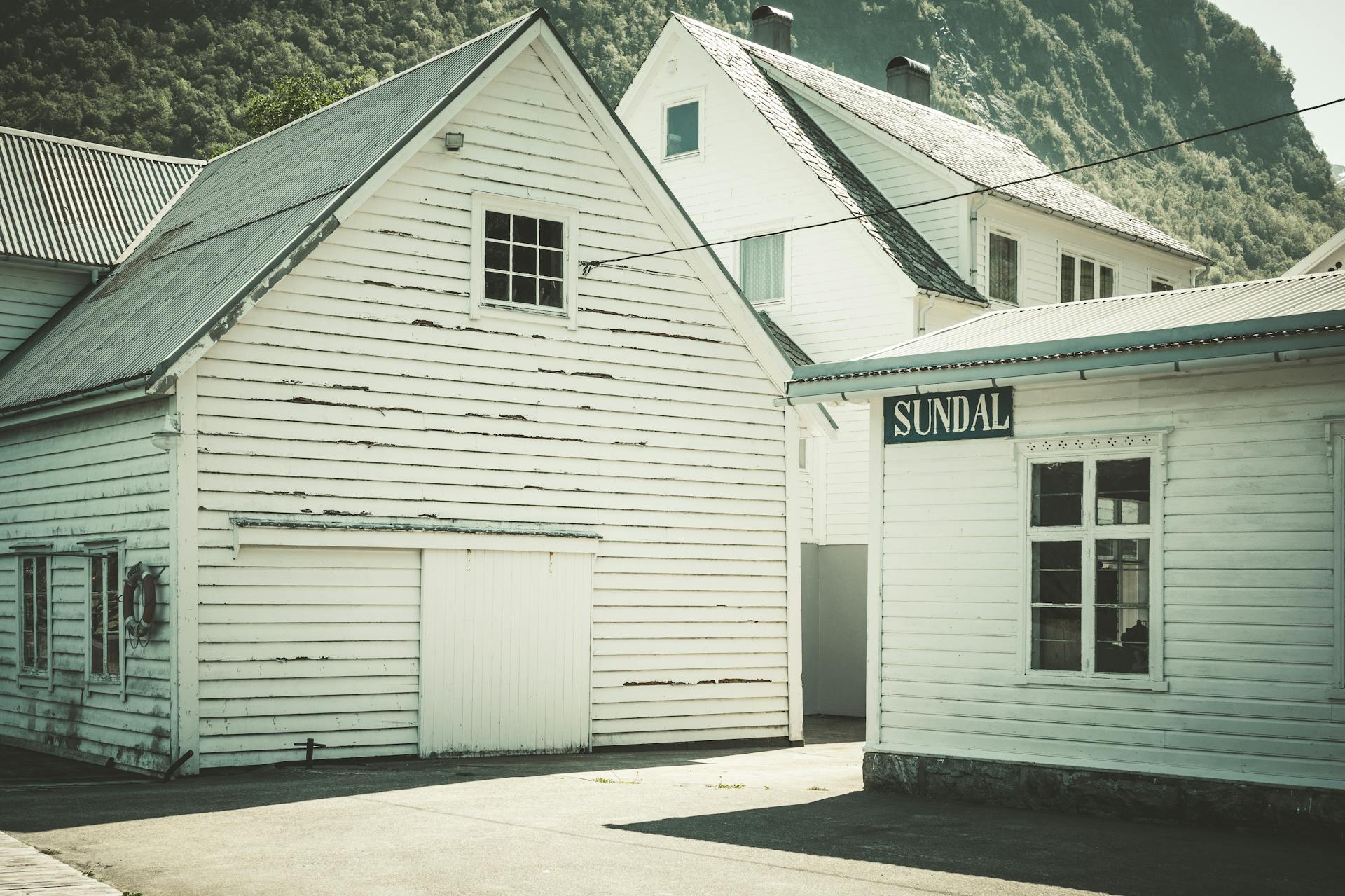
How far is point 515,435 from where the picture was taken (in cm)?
1669

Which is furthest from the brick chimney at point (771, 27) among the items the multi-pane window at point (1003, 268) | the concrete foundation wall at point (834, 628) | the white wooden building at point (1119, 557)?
the white wooden building at point (1119, 557)

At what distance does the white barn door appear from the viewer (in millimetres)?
15906

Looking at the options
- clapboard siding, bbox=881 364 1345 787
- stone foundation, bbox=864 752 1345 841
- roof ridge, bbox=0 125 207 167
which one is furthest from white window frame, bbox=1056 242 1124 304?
stone foundation, bbox=864 752 1345 841

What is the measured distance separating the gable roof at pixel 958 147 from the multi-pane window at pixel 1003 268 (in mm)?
806

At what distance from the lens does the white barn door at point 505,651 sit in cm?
1591

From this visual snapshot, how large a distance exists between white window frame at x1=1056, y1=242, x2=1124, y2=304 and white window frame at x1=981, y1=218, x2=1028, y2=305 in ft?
3.79

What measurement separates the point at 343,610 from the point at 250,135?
29.8 m

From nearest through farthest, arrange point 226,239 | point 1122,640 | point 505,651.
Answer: point 1122,640 → point 505,651 → point 226,239

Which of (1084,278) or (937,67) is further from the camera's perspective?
(937,67)

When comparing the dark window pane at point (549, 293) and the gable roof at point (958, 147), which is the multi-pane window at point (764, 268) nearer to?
the gable roof at point (958, 147)

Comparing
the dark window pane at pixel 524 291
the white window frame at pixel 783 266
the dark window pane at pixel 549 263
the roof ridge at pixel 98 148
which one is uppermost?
the roof ridge at pixel 98 148

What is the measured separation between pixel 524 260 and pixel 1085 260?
50.7ft

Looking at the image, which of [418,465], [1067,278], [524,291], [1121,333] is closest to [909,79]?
[1067,278]

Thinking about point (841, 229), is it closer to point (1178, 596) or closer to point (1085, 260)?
point (1085, 260)
